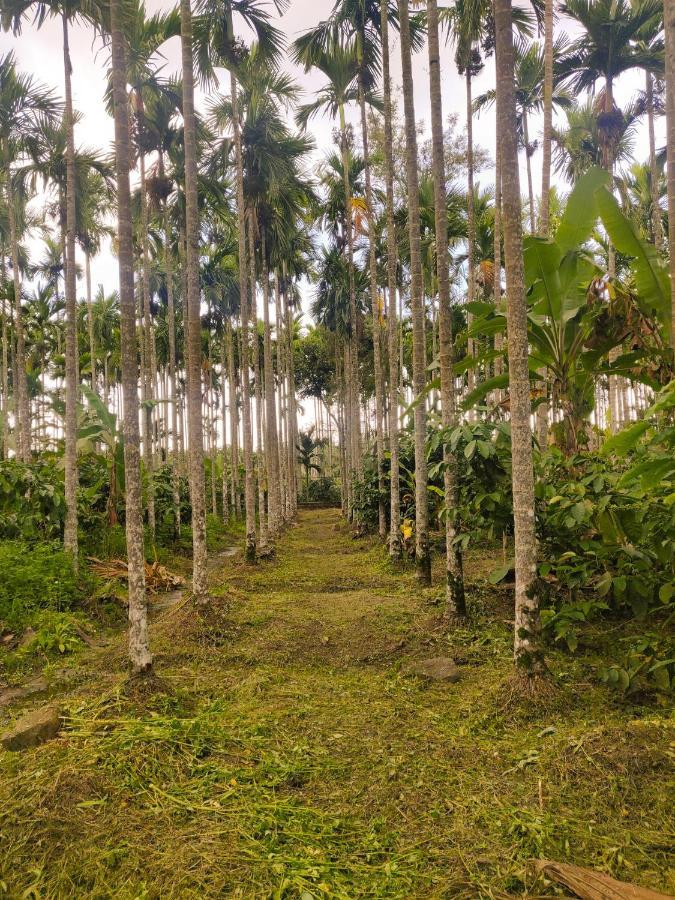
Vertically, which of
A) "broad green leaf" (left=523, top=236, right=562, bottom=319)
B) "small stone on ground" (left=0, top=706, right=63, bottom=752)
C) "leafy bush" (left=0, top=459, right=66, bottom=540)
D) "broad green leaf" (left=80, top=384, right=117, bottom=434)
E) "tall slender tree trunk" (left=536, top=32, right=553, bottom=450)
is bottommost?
"small stone on ground" (left=0, top=706, right=63, bottom=752)

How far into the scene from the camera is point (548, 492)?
529 centimetres

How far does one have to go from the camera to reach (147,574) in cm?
1096

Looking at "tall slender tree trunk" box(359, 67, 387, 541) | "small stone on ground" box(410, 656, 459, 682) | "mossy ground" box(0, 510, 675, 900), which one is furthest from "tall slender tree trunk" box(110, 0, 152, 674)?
"tall slender tree trunk" box(359, 67, 387, 541)

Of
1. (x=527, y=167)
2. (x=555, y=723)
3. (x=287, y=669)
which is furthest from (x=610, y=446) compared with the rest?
(x=527, y=167)

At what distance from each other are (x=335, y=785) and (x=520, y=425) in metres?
2.98

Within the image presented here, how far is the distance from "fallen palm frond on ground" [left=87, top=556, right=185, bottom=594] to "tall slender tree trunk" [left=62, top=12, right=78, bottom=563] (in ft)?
1.72

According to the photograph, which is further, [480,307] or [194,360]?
[194,360]

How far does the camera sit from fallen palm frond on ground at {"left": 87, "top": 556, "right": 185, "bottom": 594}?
9594 mm

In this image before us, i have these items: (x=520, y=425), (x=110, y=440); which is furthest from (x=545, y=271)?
(x=110, y=440)

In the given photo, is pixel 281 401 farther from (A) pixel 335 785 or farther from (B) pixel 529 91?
(A) pixel 335 785

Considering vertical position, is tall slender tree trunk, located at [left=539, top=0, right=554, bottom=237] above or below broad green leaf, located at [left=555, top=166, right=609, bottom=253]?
above

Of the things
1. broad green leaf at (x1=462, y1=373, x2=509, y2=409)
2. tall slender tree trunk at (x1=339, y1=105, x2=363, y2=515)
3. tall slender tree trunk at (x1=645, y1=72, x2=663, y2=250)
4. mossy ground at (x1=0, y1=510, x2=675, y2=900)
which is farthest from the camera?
tall slender tree trunk at (x1=339, y1=105, x2=363, y2=515)

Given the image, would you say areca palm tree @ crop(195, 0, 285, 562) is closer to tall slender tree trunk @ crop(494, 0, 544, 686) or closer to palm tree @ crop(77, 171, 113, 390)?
palm tree @ crop(77, 171, 113, 390)

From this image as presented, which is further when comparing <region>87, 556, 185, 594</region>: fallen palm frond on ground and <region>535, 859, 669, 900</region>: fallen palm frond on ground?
<region>87, 556, 185, 594</region>: fallen palm frond on ground
